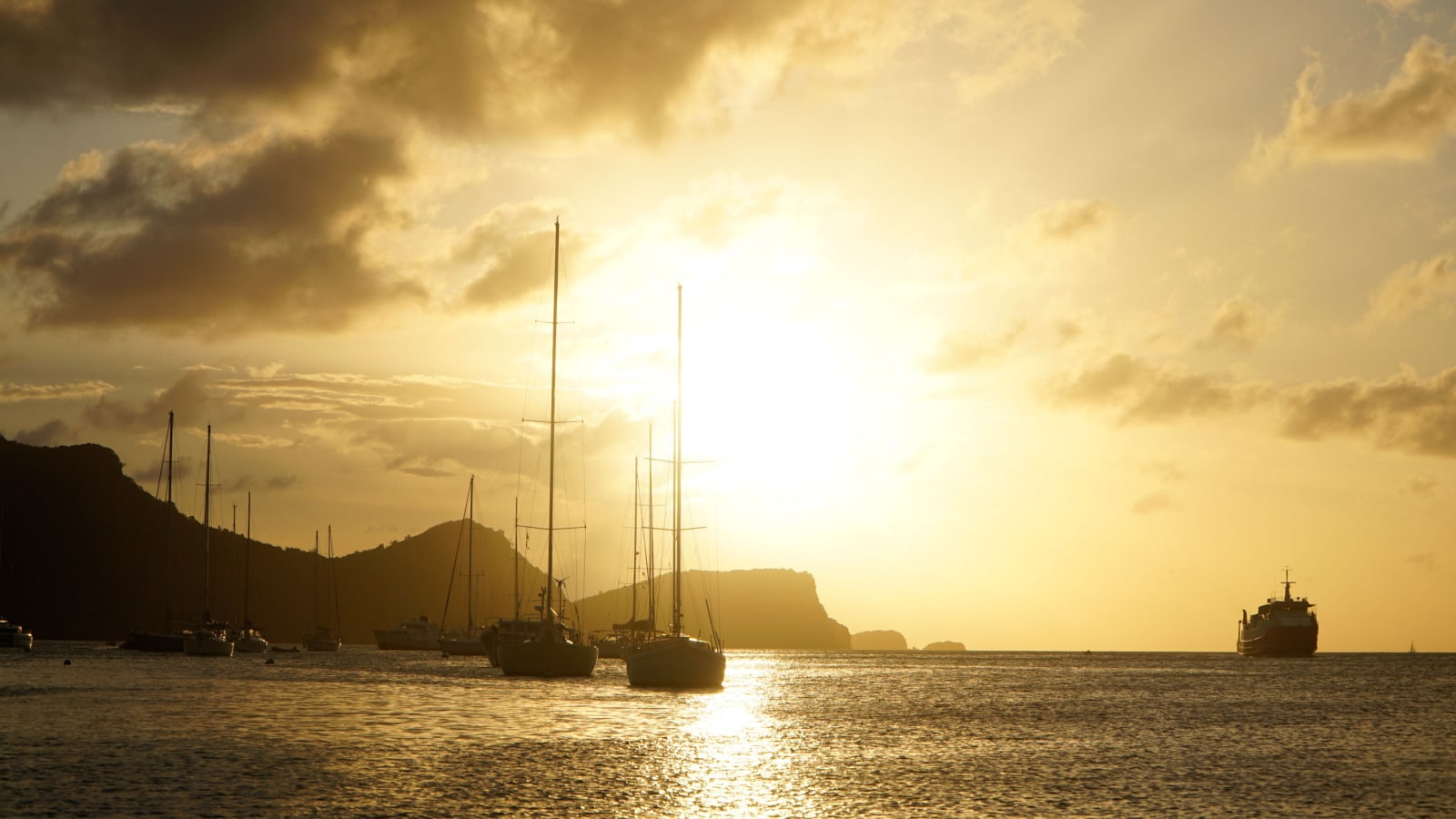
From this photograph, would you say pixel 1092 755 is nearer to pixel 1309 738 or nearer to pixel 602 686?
pixel 1309 738

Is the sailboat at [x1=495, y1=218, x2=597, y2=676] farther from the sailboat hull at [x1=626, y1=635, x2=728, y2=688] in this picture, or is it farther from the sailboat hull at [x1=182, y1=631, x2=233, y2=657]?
the sailboat hull at [x1=182, y1=631, x2=233, y2=657]

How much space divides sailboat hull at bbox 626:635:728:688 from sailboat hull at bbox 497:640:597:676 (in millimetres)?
4925

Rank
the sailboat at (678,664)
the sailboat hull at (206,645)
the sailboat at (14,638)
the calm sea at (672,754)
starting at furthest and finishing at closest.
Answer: the sailboat at (14,638) → the sailboat hull at (206,645) → the sailboat at (678,664) → the calm sea at (672,754)

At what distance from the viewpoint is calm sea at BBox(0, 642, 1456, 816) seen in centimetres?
3538

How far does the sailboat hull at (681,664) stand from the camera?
7775 cm

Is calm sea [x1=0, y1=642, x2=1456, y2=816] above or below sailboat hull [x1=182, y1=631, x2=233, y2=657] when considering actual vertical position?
above

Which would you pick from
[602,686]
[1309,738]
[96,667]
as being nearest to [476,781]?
[1309,738]

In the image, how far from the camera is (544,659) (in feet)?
Result: 272

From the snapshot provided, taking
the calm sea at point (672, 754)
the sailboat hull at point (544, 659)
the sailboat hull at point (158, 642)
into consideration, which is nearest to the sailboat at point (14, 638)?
the sailboat hull at point (158, 642)

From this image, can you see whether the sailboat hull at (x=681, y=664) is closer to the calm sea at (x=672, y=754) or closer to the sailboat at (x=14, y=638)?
the calm sea at (x=672, y=754)

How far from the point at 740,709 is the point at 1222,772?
34862mm

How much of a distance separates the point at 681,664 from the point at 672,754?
31.7 m

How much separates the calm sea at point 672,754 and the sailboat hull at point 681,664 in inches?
54.7

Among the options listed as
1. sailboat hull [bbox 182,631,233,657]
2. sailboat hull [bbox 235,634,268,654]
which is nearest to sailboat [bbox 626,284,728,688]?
sailboat hull [bbox 182,631,233,657]
